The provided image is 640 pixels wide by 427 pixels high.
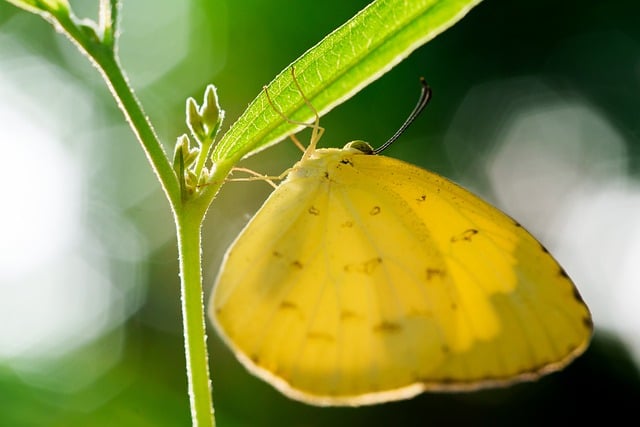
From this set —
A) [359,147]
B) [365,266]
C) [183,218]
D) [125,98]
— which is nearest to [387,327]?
[365,266]

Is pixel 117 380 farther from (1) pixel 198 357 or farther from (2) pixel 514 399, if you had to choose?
(1) pixel 198 357

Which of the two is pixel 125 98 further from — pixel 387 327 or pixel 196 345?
pixel 387 327

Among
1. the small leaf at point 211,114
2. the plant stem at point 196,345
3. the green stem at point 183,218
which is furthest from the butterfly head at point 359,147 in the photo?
the plant stem at point 196,345

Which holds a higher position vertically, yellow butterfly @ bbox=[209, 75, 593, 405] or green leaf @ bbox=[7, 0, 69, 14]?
green leaf @ bbox=[7, 0, 69, 14]

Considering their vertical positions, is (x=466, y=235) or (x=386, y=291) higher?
(x=466, y=235)

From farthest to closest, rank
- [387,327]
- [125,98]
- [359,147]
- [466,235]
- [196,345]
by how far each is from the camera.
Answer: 1. [359,147]
2. [466,235]
3. [387,327]
4. [125,98]
5. [196,345]

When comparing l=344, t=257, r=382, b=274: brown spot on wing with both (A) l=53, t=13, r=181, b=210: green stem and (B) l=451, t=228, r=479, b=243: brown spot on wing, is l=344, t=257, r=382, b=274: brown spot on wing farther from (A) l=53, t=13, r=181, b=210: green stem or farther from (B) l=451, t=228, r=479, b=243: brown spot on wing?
(A) l=53, t=13, r=181, b=210: green stem

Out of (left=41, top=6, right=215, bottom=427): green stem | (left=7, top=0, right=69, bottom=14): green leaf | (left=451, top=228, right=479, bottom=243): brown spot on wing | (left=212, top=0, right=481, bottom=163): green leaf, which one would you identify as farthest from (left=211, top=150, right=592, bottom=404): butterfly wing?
(left=7, top=0, right=69, bottom=14): green leaf

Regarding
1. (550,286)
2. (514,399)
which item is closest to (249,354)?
(550,286)
